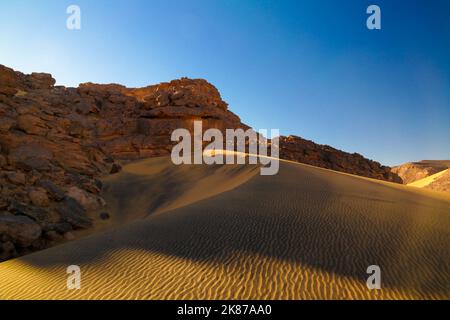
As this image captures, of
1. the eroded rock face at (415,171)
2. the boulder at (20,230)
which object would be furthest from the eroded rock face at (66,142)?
the eroded rock face at (415,171)

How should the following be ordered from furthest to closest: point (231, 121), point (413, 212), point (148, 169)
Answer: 1. point (231, 121)
2. point (148, 169)
3. point (413, 212)

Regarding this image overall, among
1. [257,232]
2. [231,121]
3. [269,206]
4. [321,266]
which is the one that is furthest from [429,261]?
[231,121]

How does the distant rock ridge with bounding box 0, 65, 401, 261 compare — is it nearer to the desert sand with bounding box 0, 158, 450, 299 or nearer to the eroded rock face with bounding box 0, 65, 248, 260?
the eroded rock face with bounding box 0, 65, 248, 260

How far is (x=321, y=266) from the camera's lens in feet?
16.0

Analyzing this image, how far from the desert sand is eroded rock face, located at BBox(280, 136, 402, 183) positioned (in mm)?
18677

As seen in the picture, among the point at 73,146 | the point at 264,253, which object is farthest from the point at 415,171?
the point at 264,253

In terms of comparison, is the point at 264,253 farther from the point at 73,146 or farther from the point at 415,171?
the point at 415,171

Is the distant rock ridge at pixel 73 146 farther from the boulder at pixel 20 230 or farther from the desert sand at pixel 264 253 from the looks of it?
the desert sand at pixel 264 253

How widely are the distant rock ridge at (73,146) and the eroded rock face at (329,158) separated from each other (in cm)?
10

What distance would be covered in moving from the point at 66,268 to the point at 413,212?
25.9ft

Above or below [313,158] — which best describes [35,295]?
below

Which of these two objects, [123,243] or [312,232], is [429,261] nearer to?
[312,232]

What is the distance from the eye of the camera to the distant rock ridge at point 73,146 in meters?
9.60

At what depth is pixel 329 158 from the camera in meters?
29.3
